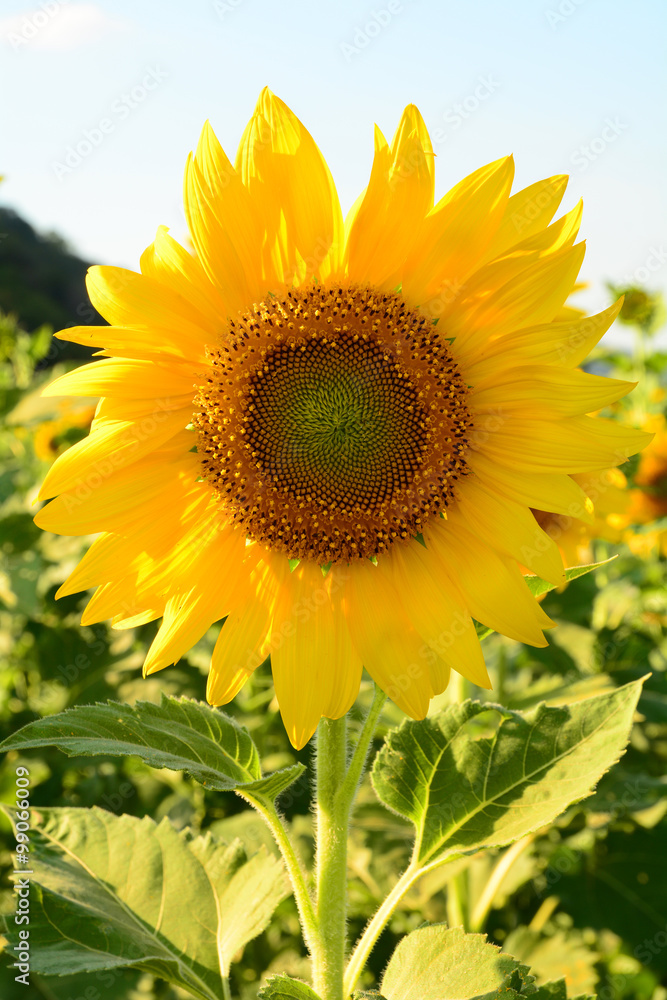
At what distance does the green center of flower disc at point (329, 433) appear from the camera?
1731mm

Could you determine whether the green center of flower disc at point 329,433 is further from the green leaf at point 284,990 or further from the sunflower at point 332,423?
the green leaf at point 284,990

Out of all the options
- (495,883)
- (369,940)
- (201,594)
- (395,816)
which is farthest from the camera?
(395,816)

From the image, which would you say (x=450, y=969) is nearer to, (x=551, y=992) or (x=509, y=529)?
(x=551, y=992)

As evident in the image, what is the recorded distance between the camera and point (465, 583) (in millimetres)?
1656

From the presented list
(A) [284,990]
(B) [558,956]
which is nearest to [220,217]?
(A) [284,990]

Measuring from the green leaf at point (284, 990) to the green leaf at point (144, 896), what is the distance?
0.84 ft

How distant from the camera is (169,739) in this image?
146cm

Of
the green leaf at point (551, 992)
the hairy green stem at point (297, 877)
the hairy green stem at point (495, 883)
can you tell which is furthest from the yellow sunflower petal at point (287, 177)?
the hairy green stem at point (495, 883)

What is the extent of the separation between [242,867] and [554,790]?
0.75 metres

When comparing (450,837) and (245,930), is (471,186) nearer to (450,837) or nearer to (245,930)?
(450,837)

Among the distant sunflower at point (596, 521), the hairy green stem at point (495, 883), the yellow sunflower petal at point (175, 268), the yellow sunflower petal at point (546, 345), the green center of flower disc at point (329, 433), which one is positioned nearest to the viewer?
the yellow sunflower petal at point (546, 345)

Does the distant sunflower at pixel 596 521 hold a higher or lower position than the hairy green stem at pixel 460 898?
higher

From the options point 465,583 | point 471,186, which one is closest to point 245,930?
point 465,583

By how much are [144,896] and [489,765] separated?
2.65 feet
